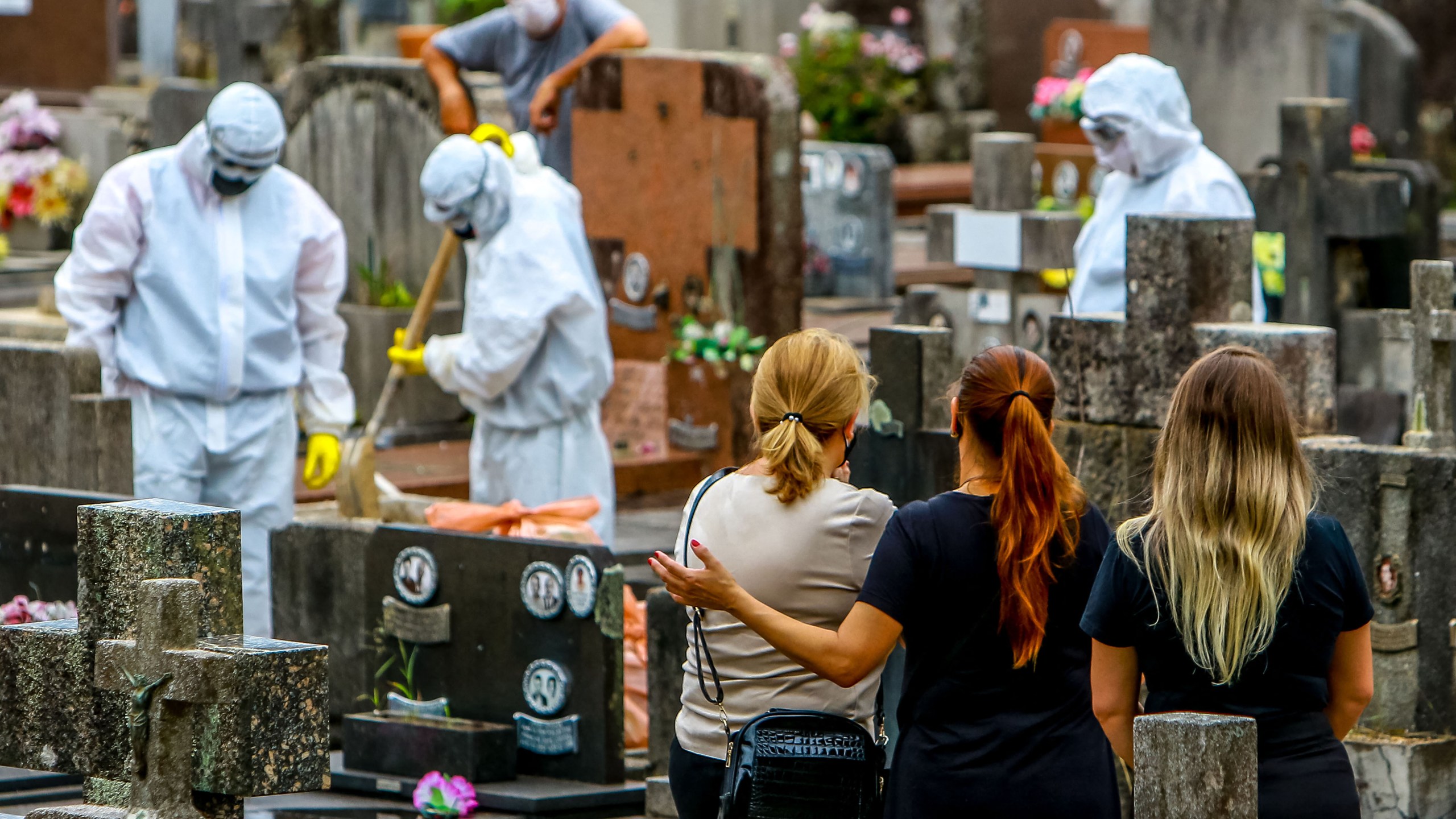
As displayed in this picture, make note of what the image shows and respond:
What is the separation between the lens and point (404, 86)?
10.3 meters

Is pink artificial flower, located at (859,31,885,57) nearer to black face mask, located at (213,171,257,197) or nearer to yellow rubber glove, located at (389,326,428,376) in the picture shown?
yellow rubber glove, located at (389,326,428,376)

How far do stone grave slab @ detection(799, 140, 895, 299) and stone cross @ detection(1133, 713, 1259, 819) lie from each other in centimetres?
970

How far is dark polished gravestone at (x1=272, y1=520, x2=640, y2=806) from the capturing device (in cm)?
552

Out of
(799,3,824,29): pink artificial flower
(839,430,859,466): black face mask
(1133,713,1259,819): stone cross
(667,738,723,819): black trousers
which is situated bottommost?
(667,738,723,819): black trousers

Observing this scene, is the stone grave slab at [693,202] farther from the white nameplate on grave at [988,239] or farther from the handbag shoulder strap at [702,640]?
the handbag shoulder strap at [702,640]

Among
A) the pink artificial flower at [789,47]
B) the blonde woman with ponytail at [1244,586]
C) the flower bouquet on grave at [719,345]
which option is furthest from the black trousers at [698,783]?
the pink artificial flower at [789,47]

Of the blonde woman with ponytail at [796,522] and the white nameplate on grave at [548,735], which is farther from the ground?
the blonde woman with ponytail at [796,522]

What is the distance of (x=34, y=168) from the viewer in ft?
48.3

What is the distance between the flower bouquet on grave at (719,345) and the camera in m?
8.88

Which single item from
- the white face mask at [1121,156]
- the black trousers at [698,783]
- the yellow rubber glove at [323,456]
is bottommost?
the black trousers at [698,783]

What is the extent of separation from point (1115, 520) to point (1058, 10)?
13787 mm

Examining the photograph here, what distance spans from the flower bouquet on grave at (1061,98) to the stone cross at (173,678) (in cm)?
869

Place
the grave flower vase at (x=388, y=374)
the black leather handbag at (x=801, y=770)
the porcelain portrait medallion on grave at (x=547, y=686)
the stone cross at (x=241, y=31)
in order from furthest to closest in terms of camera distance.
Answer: the stone cross at (x=241, y=31), the grave flower vase at (x=388, y=374), the porcelain portrait medallion on grave at (x=547, y=686), the black leather handbag at (x=801, y=770)

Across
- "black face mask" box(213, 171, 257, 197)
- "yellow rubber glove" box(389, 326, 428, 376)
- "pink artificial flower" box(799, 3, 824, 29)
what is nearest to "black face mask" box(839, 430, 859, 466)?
"black face mask" box(213, 171, 257, 197)
